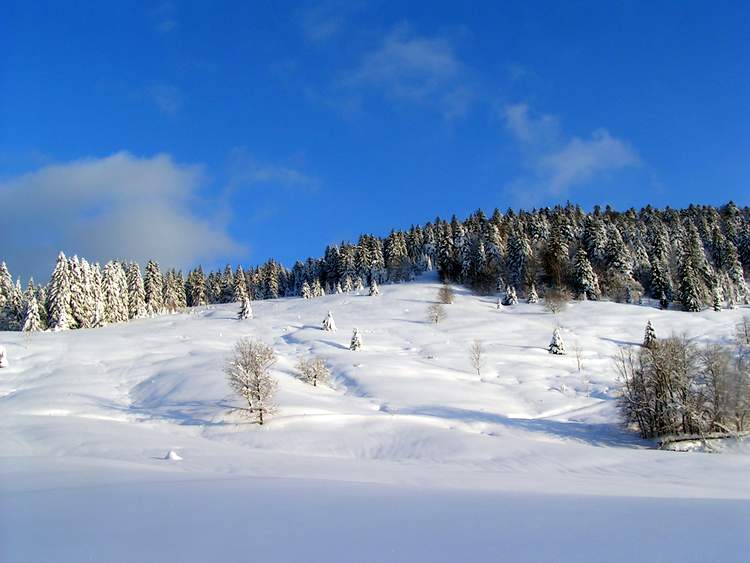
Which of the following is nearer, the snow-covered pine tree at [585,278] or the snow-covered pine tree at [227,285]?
the snow-covered pine tree at [585,278]

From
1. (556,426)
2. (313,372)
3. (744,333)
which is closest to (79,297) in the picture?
(313,372)

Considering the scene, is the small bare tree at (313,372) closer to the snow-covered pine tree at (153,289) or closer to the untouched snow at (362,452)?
the untouched snow at (362,452)

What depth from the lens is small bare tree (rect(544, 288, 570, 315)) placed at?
8212cm

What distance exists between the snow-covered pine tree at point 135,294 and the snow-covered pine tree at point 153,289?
355 centimetres

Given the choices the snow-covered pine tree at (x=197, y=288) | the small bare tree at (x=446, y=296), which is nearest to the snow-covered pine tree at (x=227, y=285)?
the snow-covered pine tree at (x=197, y=288)

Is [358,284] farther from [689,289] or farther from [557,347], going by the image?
[689,289]

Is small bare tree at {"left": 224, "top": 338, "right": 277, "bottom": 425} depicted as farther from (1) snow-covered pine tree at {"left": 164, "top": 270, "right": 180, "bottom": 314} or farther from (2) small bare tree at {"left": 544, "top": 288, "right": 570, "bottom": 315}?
(1) snow-covered pine tree at {"left": 164, "top": 270, "right": 180, "bottom": 314}

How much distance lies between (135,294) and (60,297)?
21.7 m

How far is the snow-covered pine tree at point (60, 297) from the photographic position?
7812 cm

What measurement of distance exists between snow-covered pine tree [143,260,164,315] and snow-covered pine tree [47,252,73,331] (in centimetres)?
2475

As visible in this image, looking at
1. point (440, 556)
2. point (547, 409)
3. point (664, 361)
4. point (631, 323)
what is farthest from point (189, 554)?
point (631, 323)

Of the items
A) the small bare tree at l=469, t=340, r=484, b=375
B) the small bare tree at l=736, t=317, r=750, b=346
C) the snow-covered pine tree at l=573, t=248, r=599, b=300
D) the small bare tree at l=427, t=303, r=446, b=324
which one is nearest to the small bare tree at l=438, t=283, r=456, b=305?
the small bare tree at l=427, t=303, r=446, b=324

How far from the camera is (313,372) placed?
49812 millimetres

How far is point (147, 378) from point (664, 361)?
47.4m
